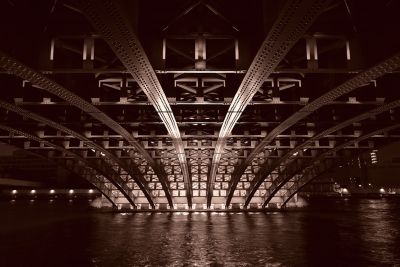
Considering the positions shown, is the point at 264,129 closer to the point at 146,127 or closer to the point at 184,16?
the point at 146,127

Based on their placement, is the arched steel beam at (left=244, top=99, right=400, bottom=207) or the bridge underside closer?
the bridge underside

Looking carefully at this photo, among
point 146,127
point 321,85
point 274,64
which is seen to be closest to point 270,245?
point 321,85

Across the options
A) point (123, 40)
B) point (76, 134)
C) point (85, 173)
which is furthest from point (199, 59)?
point (85, 173)

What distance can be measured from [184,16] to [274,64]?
3255 millimetres

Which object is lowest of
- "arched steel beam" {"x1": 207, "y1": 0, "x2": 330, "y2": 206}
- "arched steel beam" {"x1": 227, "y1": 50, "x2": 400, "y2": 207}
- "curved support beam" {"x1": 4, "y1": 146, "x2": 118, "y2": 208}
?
"curved support beam" {"x1": 4, "y1": 146, "x2": 118, "y2": 208}

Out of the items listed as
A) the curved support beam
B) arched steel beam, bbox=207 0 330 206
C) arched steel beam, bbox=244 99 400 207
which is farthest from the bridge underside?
the curved support beam

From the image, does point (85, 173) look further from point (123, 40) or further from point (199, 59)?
point (123, 40)

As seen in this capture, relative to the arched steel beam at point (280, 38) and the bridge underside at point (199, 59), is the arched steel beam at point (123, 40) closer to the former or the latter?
the bridge underside at point (199, 59)

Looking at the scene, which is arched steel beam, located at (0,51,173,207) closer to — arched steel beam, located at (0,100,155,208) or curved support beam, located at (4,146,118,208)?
arched steel beam, located at (0,100,155,208)

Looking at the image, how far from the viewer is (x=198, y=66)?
32.8 feet

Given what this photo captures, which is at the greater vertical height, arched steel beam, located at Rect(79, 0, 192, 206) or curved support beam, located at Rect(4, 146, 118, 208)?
arched steel beam, located at Rect(79, 0, 192, 206)

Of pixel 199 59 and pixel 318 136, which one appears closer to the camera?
pixel 199 59

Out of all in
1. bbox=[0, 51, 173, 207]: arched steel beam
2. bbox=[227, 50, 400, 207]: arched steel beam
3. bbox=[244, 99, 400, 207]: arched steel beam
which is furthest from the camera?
bbox=[244, 99, 400, 207]: arched steel beam

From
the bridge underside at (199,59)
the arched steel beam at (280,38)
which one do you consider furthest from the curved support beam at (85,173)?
the arched steel beam at (280,38)
